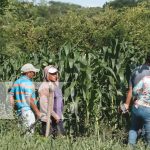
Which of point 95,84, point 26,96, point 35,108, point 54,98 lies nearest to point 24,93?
point 26,96

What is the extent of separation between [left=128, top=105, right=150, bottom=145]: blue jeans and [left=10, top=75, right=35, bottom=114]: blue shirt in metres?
1.50

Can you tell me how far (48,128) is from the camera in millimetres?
7031

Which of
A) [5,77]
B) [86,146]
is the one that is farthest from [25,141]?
[5,77]

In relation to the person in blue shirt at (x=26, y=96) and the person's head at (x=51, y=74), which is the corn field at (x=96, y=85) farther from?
the person's head at (x=51, y=74)

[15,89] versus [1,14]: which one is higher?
[1,14]

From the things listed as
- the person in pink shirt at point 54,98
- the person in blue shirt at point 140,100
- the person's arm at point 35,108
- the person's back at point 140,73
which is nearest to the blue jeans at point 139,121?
the person in blue shirt at point 140,100

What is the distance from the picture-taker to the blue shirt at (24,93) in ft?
25.2

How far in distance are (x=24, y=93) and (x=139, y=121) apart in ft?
5.54

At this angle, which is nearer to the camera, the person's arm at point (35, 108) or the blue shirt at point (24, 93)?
the person's arm at point (35, 108)

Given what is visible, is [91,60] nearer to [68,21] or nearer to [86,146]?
[86,146]

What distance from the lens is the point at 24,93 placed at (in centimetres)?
771

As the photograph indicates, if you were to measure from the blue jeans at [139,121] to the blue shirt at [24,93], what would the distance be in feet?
4.91

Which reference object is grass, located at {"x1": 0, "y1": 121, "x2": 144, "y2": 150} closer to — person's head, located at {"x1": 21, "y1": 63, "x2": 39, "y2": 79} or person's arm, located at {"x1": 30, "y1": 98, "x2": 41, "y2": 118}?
person's arm, located at {"x1": 30, "y1": 98, "x2": 41, "y2": 118}

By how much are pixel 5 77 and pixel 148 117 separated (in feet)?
14.8
